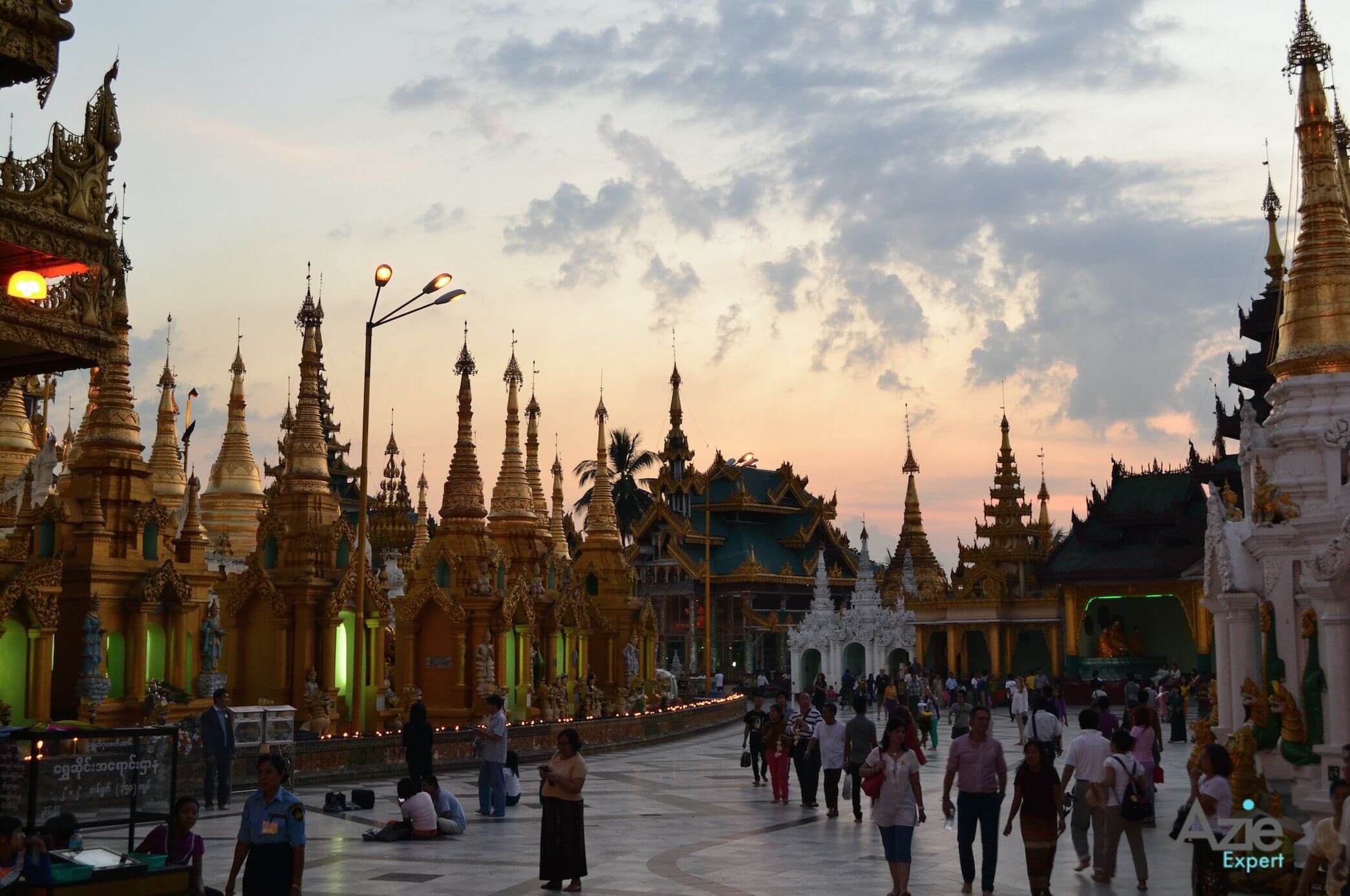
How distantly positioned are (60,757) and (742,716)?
38.4 m

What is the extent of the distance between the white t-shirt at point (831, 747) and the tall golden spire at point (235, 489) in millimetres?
25704

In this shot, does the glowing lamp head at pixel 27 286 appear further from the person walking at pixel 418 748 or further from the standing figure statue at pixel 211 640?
the standing figure statue at pixel 211 640

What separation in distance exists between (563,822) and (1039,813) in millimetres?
3956

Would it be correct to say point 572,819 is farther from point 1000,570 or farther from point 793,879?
point 1000,570

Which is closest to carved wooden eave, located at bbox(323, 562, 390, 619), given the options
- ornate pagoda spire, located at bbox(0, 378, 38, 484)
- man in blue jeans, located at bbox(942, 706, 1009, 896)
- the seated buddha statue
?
ornate pagoda spire, located at bbox(0, 378, 38, 484)

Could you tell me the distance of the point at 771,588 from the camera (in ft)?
233

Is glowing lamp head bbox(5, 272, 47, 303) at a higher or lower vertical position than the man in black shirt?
higher

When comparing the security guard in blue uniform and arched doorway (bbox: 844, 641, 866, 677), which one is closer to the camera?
the security guard in blue uniform

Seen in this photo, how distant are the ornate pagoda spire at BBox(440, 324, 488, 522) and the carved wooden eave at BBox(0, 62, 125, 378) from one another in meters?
25.0

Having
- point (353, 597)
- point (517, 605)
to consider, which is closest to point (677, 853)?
point (353, 597)

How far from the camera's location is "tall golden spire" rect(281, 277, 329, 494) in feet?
102

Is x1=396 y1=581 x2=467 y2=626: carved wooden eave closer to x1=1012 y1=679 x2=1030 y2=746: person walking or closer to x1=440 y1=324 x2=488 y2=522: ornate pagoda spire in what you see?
x1=440 y1=324 x2=488 y2=522: ornate pagoda spire

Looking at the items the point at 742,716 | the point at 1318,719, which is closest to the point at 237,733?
the point at 1318,719

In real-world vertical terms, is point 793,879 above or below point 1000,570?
below
